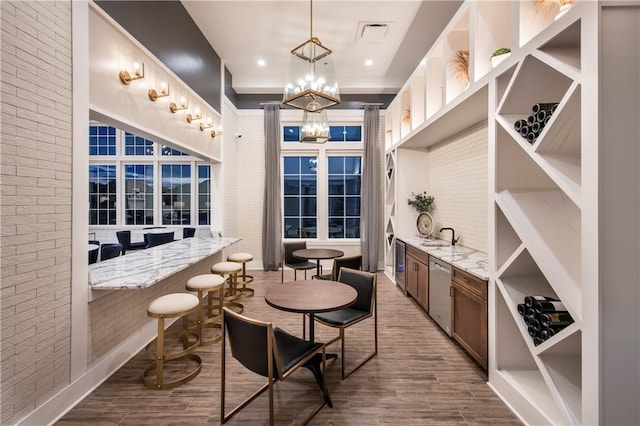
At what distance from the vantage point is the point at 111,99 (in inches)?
94.1

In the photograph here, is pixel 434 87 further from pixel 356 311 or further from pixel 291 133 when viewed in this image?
pixel 291 133

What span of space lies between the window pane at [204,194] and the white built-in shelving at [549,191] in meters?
4.97

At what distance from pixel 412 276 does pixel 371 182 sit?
2.44 metres

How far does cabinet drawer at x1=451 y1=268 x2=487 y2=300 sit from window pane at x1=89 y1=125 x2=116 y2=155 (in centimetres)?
705

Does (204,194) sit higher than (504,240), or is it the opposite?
(204,194)

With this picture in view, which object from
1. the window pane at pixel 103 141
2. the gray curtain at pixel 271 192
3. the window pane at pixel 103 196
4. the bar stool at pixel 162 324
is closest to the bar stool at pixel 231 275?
the bar stool at pixel 162 324

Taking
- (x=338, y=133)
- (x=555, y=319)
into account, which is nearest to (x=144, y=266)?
(x=555, y=319)

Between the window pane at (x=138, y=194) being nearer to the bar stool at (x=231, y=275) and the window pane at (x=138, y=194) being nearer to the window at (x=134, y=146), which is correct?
the window at (x=134, y=146)

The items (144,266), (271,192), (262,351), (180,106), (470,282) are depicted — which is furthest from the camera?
(271,192)

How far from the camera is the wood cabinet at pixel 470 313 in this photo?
231 centimetres

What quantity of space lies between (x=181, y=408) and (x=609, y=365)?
2562 millimetres

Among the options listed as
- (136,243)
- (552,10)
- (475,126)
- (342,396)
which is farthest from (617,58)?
(136,243)

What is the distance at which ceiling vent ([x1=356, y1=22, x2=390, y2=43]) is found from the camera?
156 inches

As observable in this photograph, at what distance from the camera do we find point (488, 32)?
2480mm
